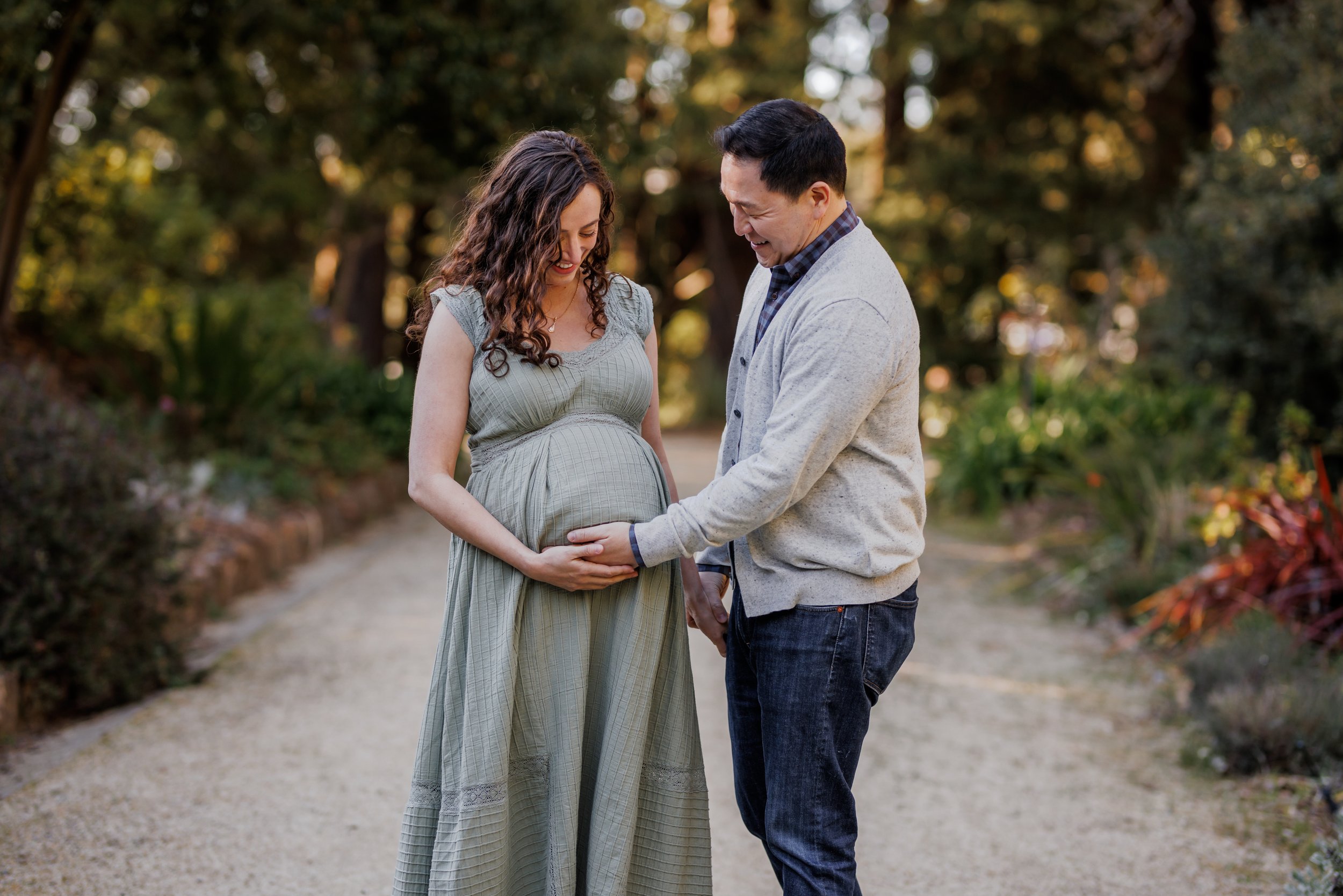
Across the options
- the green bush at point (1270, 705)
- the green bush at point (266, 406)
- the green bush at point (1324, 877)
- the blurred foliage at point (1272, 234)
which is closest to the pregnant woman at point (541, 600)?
the green bush at point (1324, 877)

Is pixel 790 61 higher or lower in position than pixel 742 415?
higher

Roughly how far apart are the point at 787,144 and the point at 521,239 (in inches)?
21.0

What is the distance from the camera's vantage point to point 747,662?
234 centimetres

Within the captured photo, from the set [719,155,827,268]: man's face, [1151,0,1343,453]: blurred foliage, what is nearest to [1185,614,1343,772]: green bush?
[1151,0,1343,453]: blurred foliage

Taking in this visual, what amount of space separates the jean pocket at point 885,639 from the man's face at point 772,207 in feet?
2.28

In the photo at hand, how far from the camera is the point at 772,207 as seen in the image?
6.89 ft

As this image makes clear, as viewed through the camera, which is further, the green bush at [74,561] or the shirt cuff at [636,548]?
the green bush at [74,561]

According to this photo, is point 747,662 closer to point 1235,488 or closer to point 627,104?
point 1235,488

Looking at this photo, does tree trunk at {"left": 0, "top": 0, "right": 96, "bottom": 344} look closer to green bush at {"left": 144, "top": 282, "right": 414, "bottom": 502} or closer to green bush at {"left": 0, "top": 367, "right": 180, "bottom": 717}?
green bush at {"left": 144, "top": 282, "right": 414, "bottom": 502}

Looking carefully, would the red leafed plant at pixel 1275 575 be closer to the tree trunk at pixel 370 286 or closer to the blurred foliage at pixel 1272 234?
the blurred foliage at pixel 1272 234

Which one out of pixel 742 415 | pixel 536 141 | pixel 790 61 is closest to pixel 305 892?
pixel 742 415

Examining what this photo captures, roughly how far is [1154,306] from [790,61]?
8.65m

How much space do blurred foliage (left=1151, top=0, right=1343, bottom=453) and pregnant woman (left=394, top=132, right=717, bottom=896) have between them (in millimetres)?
4846

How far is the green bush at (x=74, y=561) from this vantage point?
3924mm
